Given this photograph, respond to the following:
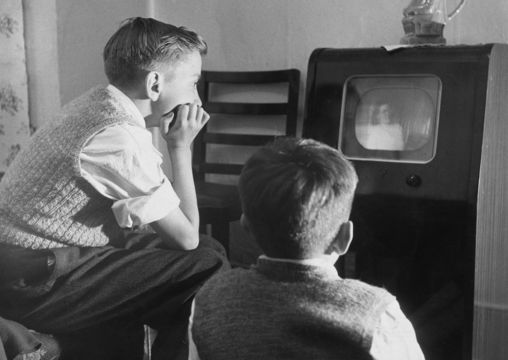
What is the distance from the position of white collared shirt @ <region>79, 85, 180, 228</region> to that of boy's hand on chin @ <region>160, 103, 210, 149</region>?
229 millimetres

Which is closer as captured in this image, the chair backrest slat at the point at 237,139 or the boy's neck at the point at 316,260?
the boy's neck at the point at 316,260

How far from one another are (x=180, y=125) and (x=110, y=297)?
462 millimetres

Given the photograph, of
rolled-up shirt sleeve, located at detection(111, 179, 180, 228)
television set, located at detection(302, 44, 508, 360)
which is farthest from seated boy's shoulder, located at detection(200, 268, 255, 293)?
television set, located at detection(302, 44, 508, 360)

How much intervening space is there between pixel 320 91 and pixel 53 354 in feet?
3.42

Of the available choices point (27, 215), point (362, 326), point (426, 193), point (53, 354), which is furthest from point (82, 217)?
point (426, 193)

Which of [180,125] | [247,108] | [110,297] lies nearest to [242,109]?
[247,108]

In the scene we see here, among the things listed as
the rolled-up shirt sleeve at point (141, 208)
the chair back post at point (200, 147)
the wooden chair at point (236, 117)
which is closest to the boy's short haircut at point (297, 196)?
the rolled-up shirt sleeve at point (141, 208)

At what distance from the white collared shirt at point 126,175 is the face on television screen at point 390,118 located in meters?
0.71

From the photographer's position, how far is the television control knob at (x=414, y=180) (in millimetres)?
A: 1856

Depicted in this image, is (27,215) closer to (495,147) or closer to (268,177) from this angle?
(268,177)

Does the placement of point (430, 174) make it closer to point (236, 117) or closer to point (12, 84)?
point (236, 117)

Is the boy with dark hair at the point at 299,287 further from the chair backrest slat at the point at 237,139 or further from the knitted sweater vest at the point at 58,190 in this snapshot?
the chair backrest slat at the point at 237,139

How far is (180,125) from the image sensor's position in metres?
1.72

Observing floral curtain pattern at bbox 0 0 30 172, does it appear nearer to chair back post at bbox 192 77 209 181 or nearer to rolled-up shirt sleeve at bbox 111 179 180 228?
chair back post at bbox 192 77 209 181
